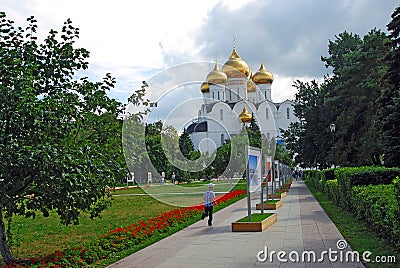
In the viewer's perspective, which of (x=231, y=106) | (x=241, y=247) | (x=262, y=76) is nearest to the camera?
(x=241, y=247)

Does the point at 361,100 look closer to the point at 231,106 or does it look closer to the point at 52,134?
the point at 231,106

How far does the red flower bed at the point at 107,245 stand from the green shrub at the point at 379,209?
17.2 feet

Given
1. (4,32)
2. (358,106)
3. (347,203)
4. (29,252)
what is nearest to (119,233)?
(29,252)

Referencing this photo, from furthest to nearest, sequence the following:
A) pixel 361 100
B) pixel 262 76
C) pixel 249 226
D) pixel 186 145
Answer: pixel 262 76, pixel 361 100, pixel 249 226, pixel 186 145

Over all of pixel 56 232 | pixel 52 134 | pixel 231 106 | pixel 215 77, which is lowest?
pixel 56 232

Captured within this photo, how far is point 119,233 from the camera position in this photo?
35.1 ft

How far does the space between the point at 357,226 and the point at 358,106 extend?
16378 millimetres

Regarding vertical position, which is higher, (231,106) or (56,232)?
(231,106)

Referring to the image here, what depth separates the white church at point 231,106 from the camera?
12.8 m

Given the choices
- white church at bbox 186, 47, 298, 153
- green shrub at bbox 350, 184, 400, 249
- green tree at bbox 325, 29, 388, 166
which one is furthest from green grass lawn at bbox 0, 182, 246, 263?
green tree at bbox 325, 29, 388, 166

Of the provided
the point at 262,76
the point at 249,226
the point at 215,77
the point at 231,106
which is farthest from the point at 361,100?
the point at 262,76

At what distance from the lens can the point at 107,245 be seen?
9391 millimetres

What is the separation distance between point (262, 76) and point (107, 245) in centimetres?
6242

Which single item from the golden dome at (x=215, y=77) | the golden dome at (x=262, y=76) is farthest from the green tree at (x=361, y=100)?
the golden dome at (x=262, y=76)
